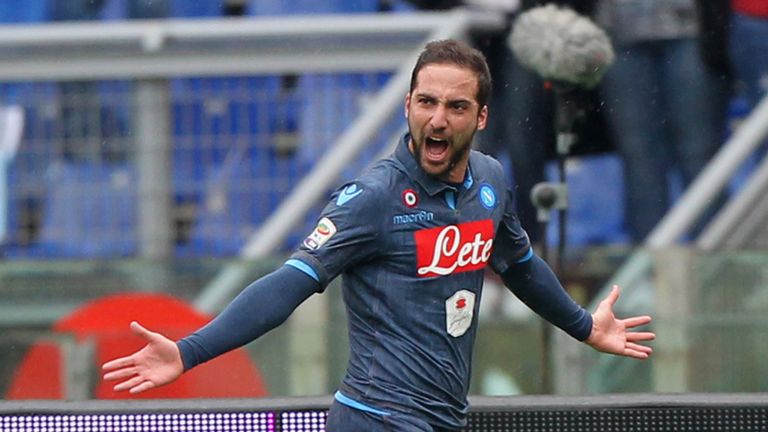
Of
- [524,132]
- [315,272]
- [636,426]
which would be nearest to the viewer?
[315,272]

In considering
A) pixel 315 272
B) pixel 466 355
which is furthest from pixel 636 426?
pixel 315 272

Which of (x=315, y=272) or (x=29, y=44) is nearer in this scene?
(x=315, y=272)

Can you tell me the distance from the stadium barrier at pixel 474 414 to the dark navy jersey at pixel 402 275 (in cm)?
142

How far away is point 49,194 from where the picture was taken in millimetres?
8328

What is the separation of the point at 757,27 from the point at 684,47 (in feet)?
1.20

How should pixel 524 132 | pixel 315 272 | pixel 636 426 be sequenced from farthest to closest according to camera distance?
pixel 524 132 → pixel 636 426 → pixel 315 272

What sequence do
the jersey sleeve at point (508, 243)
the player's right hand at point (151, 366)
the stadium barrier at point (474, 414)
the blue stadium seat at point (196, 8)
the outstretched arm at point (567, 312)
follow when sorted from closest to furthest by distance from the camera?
the player's right hand at point (151, 366) → the jersey sleeve at point (508, 243) → the outstretched arm at point (567, 312) → the stadium barrier at point (474, 414) → the blue stadium seat at point (196, 8)

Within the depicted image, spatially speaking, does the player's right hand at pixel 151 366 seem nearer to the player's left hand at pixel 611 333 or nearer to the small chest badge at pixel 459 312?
the small chest badge at pixel 459 312

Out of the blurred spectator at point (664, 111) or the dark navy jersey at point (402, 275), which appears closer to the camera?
the dark navy jersey at point (402, 275)

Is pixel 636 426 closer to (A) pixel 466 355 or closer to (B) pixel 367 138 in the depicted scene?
(A) pixel 466 355

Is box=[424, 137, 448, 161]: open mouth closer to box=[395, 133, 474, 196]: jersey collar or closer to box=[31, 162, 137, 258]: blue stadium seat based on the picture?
box=[395, 133, 474, 196]: jersey collar

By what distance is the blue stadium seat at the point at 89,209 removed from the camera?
8.27 meters

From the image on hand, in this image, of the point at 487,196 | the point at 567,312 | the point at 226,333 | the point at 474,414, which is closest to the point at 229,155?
the point at 474,414

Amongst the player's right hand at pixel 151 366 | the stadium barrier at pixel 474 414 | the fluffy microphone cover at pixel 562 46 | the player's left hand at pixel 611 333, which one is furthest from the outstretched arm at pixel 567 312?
the fluffy microphone cover at pixel 562 46
